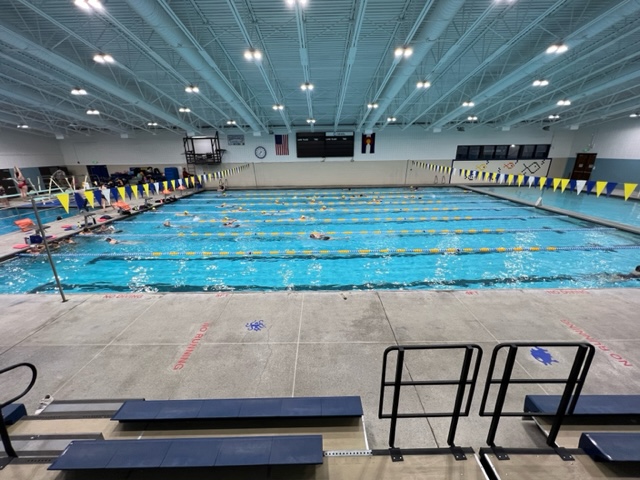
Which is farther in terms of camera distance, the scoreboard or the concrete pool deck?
the scoreboard

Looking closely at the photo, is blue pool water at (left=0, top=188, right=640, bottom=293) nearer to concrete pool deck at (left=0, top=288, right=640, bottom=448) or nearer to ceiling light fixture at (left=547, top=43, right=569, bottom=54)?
concrete pool deck at (left=0, top=288, right=640, bottom=448)

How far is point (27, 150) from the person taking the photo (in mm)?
22203

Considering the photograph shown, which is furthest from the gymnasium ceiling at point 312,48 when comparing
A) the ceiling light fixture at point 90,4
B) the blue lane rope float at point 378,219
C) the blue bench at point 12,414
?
the blue bench at point 12,414

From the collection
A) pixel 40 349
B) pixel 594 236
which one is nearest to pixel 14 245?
pixel 40 349

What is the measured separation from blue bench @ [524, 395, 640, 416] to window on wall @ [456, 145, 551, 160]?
26.1m

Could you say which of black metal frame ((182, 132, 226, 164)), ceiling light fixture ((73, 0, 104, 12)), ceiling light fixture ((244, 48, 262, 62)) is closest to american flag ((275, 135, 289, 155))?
black metal frame ((182, 132, 226, 164))

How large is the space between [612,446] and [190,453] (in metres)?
3.17

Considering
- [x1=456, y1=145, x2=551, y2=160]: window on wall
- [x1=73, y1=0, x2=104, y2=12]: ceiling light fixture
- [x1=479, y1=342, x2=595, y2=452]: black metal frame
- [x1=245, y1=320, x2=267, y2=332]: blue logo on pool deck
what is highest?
[x1=73, y1=0, x2=104, y2=12]: ceiling light fixture

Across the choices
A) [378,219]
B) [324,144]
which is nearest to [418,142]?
[324,144]

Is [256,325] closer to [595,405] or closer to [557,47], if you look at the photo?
[595,405]

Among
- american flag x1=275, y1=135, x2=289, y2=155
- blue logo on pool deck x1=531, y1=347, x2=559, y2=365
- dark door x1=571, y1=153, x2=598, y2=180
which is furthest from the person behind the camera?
american flag x1=275, y1=135, x2=289, y2=155

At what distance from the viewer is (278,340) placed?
3.95 metres

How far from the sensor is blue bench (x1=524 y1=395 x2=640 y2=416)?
2475 millimetres

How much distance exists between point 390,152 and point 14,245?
24.3 m
